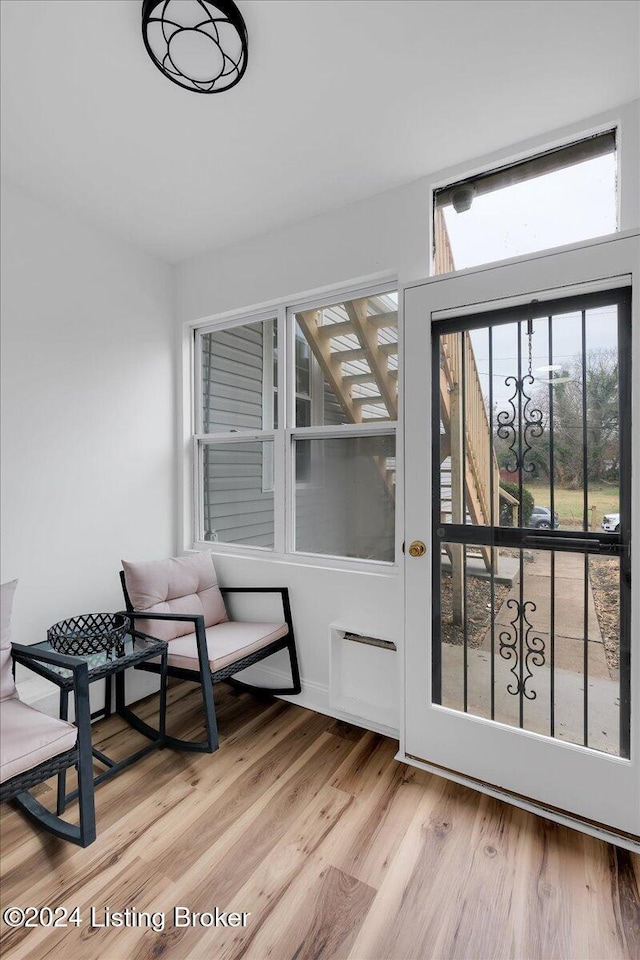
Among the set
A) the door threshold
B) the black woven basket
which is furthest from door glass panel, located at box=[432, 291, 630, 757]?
the black woven basket

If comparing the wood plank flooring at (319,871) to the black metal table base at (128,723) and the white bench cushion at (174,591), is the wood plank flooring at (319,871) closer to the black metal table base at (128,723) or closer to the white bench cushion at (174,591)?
the black metal table base at (128,723)

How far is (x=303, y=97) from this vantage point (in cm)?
170

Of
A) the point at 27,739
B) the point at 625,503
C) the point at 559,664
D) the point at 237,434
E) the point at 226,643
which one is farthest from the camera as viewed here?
the point at 237,434

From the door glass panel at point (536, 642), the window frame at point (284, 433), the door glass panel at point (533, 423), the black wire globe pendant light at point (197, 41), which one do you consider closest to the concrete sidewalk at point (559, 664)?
the door glass panel at point (536, 642)

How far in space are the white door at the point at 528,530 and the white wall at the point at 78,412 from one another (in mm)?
1727

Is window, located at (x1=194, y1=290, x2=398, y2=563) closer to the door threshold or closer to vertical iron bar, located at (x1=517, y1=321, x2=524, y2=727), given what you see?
vertical iron bar, located at (x1=517, y1=321, x2=524, y2=727)

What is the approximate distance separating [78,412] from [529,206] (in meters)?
2.47

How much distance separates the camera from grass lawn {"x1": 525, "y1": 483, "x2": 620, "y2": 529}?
1676 millimetres

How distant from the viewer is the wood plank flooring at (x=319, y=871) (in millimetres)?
1271

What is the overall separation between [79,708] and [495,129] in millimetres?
2774

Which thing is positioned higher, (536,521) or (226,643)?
(536,521)

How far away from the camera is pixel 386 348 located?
243cm

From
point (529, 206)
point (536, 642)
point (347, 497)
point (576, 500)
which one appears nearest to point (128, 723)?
point (347, 497)

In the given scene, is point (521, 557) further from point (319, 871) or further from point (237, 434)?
point (237, 434)
